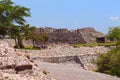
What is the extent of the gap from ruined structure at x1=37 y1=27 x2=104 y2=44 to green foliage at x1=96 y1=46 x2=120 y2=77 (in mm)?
46109

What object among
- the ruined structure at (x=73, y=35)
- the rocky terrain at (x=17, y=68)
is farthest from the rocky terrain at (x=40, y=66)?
the ruined structure at (x=73, y=35)

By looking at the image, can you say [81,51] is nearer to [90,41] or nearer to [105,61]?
[105,61]

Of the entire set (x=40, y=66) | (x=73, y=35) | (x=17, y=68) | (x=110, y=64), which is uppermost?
(x=73, y=35)

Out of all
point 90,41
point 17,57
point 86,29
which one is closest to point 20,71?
point 17,57

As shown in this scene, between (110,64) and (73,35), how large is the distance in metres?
51.3

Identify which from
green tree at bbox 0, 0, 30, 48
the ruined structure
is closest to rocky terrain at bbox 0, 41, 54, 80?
green tree at bbox 0, 0, 30, 48

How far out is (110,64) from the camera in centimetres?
3447

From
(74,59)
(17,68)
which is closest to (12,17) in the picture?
(74,59)

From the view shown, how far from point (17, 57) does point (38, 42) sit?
195ft

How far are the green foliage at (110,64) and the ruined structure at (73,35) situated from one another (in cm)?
4611

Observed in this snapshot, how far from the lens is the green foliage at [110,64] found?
32.8 m

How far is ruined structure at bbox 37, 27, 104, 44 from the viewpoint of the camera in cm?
8438

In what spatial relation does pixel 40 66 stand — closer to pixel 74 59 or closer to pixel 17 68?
pixel 17 68

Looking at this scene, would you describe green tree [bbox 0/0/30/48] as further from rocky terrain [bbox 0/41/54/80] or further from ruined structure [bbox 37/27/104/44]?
rocky terrain [bbox 0/41/54/80]
